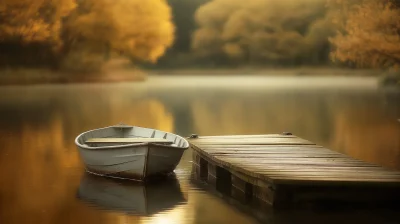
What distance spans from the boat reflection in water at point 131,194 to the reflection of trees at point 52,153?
196 millimetres

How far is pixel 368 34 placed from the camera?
24812 millimetres

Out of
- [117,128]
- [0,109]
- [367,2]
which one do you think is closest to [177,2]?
[367,2]

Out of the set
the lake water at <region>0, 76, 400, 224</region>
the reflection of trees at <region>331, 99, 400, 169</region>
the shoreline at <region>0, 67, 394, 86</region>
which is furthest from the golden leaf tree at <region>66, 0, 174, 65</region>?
the reflection of trees at <region>331, 99, 400, 169</region>

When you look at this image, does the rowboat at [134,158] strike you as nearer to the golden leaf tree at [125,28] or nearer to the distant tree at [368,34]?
the distant tree at [368,34]

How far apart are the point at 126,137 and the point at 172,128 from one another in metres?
4.32

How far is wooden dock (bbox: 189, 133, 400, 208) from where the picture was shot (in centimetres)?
785

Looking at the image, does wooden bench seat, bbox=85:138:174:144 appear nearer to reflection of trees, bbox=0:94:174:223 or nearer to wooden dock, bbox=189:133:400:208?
reflection of trees, bbox=0:94:174:223

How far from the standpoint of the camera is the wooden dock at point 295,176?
7.85m

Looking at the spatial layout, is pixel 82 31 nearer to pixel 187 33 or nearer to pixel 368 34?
pixel 187 33

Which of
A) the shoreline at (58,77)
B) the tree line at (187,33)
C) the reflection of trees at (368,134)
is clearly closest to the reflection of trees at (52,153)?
the shoreline at (58,77)

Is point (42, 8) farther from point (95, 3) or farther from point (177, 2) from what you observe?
point (177, 2)

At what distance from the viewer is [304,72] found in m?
29.4

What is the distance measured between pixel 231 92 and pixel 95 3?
609 centimetres

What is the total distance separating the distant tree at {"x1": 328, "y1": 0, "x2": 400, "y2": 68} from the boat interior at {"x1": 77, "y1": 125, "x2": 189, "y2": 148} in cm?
1460
